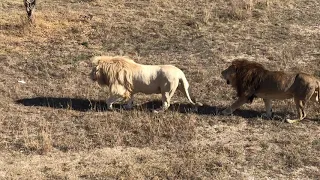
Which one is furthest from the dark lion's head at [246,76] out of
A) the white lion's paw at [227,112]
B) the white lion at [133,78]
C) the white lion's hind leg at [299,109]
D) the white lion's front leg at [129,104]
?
the white lion's front leg at [129,104]

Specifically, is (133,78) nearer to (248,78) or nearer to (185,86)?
(185,86)

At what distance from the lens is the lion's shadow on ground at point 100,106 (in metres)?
10.2

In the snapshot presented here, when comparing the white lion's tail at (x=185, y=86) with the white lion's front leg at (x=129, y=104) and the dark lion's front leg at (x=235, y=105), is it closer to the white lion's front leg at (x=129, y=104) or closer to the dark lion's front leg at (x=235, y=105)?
the dark lion's front leg at (x=235, y=105)

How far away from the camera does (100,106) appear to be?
10414mm

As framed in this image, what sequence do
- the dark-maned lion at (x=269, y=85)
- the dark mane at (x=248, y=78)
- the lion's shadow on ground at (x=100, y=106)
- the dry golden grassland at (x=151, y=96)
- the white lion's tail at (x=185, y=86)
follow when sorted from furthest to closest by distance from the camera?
the lion's shadow on ground at (x=100, y=106), the white lion's tail at (x=185, y=86), the dark mane at (x=248, y=78), the dark-maned lion at (x=269, y=85), the dry golden grassland at (x=151, y=96)

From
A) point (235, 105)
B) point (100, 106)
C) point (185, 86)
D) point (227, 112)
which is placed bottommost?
point (100, 106)

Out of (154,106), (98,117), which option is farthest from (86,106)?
(154,106)

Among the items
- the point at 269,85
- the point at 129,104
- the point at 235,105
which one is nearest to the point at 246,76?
the point at 269,85

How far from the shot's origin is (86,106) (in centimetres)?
1045

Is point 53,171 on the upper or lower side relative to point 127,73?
lower

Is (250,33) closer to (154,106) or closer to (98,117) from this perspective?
(154,106)

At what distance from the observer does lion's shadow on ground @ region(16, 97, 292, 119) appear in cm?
1023

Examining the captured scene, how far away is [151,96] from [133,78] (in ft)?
3.61

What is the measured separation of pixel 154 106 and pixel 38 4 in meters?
8.50
